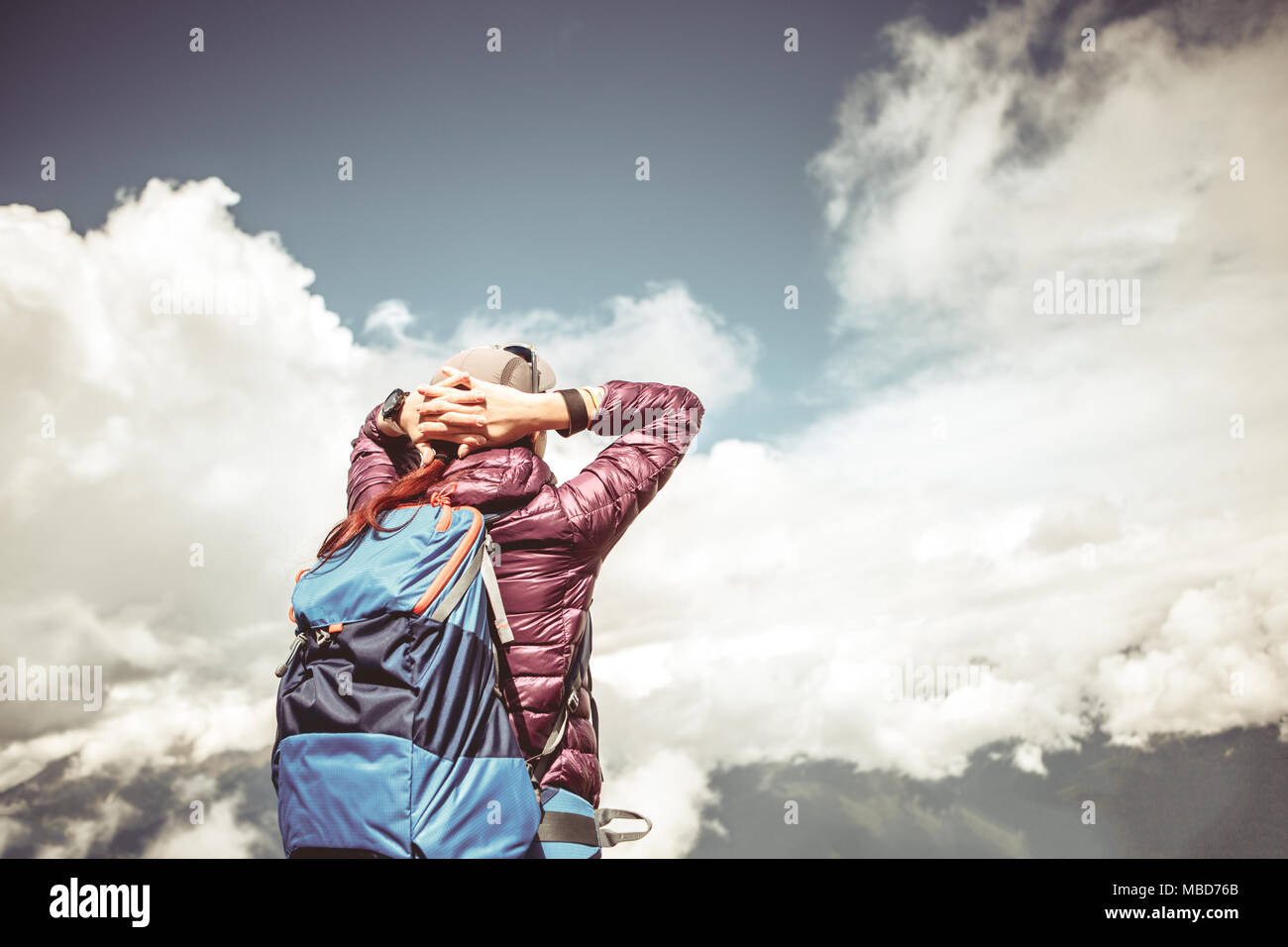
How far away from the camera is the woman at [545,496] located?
2.84 metres

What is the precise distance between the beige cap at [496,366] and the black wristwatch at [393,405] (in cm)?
37

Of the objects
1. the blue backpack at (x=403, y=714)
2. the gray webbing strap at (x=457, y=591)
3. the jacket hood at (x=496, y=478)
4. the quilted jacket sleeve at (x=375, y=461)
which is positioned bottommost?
the blue backpack at (x=403, y=714)

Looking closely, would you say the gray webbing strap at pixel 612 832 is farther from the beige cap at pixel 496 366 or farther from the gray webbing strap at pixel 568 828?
the beige cap at pixel 496 366

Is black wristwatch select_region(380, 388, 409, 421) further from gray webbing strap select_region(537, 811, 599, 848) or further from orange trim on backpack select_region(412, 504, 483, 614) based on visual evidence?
gray webbing strap select_region(537, 811, 599, 848)

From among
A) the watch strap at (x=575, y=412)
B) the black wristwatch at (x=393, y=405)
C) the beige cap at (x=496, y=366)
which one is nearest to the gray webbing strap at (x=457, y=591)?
the watch strap at (x=575, y=412)

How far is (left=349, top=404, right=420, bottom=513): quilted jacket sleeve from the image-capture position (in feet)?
11.3

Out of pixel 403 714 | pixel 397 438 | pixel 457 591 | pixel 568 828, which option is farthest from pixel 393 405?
pixel 568 828

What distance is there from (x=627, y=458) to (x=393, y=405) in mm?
1228

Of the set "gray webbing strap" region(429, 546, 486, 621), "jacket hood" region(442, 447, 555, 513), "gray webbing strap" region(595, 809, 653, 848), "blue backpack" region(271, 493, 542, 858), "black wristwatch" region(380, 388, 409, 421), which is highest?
"black wristwatch" region(380, 388, 409, 421)

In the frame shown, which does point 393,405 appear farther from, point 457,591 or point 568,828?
point 568,828

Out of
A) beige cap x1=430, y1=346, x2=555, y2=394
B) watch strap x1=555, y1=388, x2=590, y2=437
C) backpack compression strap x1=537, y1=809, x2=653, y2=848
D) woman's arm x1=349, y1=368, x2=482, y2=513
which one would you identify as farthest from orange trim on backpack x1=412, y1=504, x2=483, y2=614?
backpack compression strap x1=537, y1=809, x2=653, y2=848
